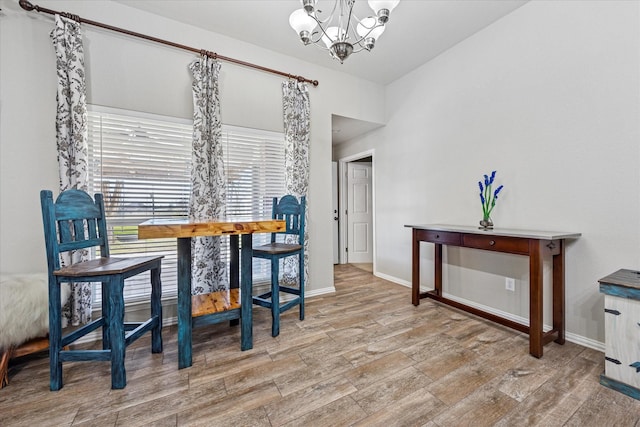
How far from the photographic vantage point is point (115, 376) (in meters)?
1.52

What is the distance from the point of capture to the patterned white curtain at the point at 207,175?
2418 millimetres

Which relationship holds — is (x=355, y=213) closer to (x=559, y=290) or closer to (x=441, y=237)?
(x=441, y=237)

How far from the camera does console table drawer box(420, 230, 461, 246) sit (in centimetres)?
240

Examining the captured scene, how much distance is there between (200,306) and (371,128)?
11.2 feet

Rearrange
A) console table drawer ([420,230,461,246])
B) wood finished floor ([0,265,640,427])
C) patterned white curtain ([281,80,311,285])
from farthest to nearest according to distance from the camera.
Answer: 1. patterned white curtain ([281,80,311,285])
2. console table drawer ([420,230,461,246])
3. wood finished floor ([0,265,640,427])

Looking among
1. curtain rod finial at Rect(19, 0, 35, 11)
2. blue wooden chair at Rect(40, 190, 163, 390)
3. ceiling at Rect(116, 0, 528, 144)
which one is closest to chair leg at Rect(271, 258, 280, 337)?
blue wooden chair at Rect(40, 190, 163, 390)

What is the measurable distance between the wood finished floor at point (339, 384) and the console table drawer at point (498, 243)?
745mm

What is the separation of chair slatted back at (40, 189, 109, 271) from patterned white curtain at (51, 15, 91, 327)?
372 millimetres

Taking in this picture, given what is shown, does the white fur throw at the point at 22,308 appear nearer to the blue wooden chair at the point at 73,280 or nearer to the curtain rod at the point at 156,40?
the blue wooden chair at the point at 73,280

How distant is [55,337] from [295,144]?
2.48 meters

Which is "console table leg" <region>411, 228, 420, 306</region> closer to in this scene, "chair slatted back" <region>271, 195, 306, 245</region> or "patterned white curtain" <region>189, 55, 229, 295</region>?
"chair slatted back" <region>271, 195, 306, 245</region>

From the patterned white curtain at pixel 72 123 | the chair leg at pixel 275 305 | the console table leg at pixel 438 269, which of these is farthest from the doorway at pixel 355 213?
the patterned white curtain at pixel 72 123

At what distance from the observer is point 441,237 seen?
2.53 metres

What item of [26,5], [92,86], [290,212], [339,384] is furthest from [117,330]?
[26,5]
